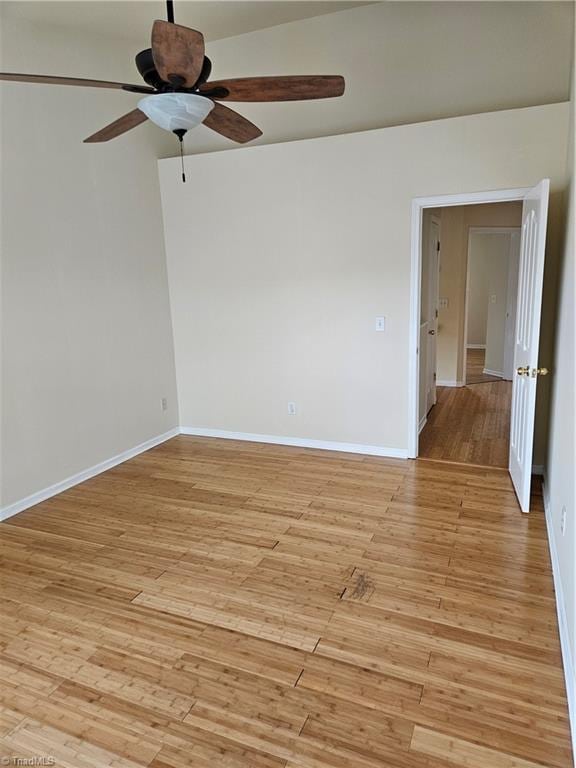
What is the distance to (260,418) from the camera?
4891 millimetres

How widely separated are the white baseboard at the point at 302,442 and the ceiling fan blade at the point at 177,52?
3.23 meters

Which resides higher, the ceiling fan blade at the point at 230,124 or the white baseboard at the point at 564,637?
the ceiling fan blade at the point at 230,124

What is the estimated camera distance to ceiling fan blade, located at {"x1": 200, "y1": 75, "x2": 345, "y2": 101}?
206 centimetres

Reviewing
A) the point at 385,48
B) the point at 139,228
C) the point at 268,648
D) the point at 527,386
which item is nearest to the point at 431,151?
the point at 385,48

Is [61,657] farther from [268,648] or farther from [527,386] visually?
[527,386]

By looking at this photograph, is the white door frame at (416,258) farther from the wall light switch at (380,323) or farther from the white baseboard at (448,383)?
the white baseboard at (448,383)

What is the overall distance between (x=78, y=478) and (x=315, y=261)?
265 centimetres

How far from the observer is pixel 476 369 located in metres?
8.09

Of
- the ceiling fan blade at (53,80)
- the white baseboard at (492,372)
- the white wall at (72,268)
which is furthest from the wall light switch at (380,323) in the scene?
the white baseboard at (492,372)

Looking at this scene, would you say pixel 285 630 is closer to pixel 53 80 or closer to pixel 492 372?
pixel 53 80

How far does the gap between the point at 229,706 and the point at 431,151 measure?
371 centimetres

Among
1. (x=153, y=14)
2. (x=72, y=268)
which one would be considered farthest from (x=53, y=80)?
(x=153, y=14)

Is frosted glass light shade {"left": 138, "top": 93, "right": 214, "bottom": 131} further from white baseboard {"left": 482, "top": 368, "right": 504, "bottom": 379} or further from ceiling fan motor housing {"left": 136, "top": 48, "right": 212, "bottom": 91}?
white baseboard {"left": 482, "top": 368, "right": 504, "bottom": 379}

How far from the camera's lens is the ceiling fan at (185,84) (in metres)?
1.79
